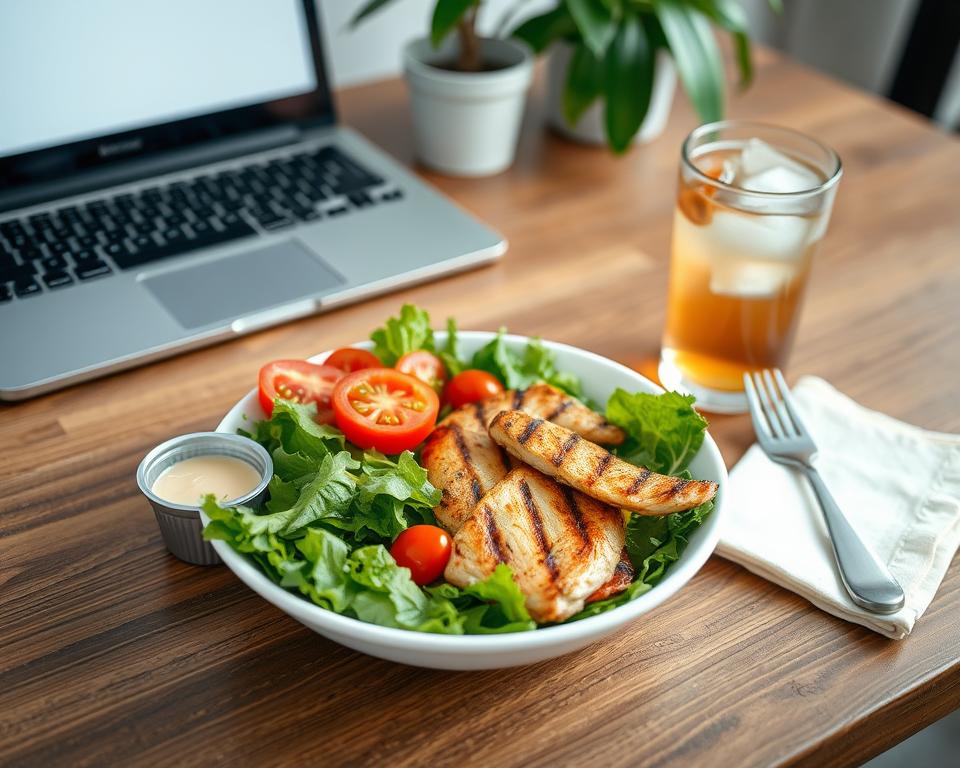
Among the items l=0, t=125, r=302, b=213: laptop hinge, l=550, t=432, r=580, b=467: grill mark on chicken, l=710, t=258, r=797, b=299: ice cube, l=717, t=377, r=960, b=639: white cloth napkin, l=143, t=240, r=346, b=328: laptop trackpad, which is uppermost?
l=710, t=258, r=797, b=299: ice cube

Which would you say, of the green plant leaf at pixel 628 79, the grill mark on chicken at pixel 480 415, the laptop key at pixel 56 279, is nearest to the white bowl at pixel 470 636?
the grill mark on chicken at pixel 480 415

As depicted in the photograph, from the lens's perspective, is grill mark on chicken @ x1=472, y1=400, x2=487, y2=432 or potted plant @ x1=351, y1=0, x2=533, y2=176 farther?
potted plant @ x1=351, y1=0, x2=533, y2=176

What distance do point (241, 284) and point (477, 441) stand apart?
0.48 m

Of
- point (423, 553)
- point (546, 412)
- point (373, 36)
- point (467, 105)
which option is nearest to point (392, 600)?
point (423, 553)

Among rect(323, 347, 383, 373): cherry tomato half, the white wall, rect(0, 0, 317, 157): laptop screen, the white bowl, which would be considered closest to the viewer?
the white bowl

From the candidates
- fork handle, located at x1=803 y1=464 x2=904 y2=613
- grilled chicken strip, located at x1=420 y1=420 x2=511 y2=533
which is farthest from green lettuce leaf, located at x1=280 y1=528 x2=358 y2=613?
fork handle, located at x1=803 y1=464 x2=904 y2=613

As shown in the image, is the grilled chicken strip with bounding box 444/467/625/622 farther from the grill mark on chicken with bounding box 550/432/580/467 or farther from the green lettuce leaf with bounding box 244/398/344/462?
the green lettuce leaf with bounding box 244/398/344/462

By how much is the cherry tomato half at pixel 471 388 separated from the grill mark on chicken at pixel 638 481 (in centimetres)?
21

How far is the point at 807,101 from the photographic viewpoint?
189 cm

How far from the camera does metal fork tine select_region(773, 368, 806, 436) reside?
3.47ft

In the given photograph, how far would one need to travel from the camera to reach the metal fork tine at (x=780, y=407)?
→ 1.06 m

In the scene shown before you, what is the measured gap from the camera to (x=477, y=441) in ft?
3.06

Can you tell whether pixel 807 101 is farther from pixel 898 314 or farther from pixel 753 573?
pixel 753 573

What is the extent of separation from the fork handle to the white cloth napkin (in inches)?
0.4
